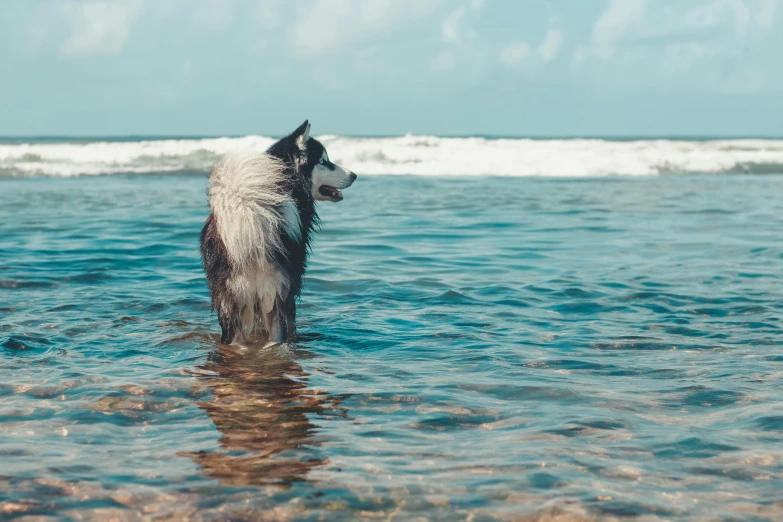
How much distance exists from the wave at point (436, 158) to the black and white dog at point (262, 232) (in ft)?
75.7

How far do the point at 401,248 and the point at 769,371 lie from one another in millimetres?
6536

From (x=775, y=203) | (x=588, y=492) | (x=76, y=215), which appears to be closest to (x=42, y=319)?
(x=588, y=492)

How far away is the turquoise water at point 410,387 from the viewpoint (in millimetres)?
3441

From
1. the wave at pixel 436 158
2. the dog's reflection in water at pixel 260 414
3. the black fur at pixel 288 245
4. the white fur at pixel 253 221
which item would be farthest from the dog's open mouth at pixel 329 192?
the wave at pixel 436 158

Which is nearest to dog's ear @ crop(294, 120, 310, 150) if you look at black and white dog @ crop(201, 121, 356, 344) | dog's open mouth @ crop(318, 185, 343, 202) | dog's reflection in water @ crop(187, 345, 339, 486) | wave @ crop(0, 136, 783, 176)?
black and white dog @ crop(201, 121, 356, 344)

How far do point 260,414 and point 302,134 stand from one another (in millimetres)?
2301

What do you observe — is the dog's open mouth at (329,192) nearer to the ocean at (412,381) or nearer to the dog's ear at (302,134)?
the dog's ear at (302,134)

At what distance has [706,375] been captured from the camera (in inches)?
209

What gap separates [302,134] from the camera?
6.02m

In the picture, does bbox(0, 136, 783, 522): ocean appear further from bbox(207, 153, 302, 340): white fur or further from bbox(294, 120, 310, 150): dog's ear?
bbox(294, 120, 310, 150): dog's ear

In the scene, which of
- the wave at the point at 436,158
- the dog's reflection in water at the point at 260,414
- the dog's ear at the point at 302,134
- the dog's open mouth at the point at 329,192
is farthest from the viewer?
the wave at the point at 436,158

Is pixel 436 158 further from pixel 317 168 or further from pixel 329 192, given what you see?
pixel 317 168

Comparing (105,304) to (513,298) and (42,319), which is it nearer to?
(42,319)

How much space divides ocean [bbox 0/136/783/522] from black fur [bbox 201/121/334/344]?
34 centimetres
